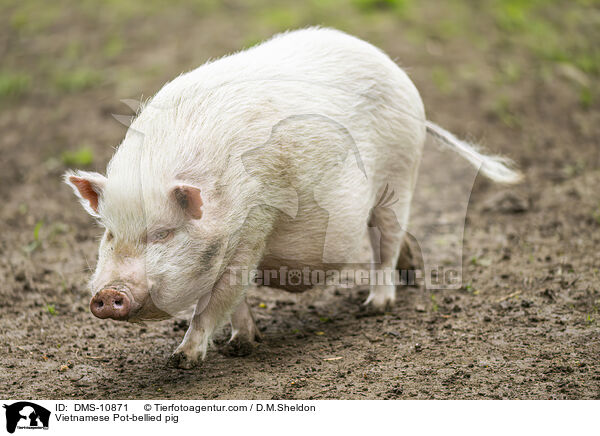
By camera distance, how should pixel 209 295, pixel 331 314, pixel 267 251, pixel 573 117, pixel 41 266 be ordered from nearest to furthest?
pixel 209 295 < pixel 267 251 < pixel 331 314 < pixel 41 266 < pixel 573 117

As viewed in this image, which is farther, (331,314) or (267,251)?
(331,314)

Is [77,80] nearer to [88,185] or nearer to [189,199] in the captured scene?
[88,185]

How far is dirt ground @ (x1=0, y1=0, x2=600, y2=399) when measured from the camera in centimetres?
375

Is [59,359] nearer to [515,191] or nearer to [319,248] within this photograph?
[319,248]

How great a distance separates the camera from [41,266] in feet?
18.2

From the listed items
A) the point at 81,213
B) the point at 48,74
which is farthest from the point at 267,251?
the point at 48,74

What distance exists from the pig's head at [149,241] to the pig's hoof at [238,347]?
73 cm

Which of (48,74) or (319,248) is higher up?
(319,248)

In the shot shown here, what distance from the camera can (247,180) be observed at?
3.77 meters

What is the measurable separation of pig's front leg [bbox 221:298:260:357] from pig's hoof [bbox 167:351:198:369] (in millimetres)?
385

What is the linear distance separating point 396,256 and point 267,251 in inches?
47.0

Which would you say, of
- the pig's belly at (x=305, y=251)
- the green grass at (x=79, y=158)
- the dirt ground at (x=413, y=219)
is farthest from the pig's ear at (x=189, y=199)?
the green grass at (x=79, y=158)
